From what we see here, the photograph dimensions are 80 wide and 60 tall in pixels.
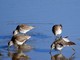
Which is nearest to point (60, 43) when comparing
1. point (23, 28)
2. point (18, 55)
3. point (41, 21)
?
point (18, 55)

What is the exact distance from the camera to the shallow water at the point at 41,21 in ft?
27.6

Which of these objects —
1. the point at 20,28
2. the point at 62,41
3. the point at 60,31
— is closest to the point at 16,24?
the point at 20,28

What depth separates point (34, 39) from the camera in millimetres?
9344

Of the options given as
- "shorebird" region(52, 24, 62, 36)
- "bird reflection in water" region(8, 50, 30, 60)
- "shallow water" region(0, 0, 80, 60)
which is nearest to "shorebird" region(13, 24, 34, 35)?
"shallow water" region(0, 0, 80, 60)

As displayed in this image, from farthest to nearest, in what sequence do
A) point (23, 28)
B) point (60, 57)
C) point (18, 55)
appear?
point (23, 28)
point (18, 55)
point (60, 57)

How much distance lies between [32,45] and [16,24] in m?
1.70

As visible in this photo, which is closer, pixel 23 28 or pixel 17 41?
pixel 17 41

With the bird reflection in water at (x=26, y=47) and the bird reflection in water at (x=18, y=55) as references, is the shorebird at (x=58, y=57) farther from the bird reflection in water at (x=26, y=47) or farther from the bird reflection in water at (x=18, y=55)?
the bird reflection in water at (x=26, y=47)

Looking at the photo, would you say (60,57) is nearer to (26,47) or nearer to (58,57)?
(58,57)

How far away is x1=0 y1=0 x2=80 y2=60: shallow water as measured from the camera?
332 inches

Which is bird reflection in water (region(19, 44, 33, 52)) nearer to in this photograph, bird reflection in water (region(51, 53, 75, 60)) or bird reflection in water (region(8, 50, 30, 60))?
bird reflection in water (region(8, 50, 30, 60))

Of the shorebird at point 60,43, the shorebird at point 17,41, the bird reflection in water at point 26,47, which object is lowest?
the bird reflection in water at point 26,47

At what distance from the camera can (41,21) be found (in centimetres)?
1068

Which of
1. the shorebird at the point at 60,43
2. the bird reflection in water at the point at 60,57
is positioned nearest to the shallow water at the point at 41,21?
the bird reflection in water at the point at 60,57
